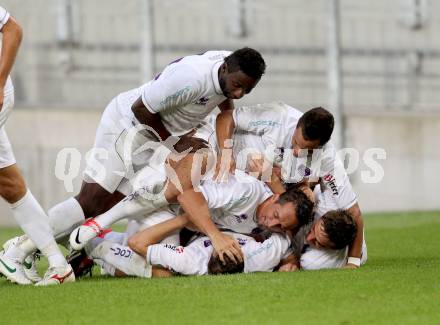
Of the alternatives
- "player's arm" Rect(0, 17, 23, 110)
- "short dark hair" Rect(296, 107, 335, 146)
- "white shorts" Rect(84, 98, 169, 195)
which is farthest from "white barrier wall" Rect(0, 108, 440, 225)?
"player's arm" Rect(0, 17, 23, 110)

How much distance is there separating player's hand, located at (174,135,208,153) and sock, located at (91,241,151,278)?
926 millimetres

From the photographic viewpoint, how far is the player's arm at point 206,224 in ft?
26.2

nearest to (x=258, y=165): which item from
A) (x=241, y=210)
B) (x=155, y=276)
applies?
(x=241, y=210)

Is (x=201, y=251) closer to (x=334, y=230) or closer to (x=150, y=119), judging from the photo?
(x=334, y=230)

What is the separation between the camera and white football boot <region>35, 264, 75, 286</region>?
7.97 meters

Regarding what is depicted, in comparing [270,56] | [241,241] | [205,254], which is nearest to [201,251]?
[205,254]

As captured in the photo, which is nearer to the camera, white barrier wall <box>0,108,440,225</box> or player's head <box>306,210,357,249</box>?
player's head <box>306,210,357,249</box>

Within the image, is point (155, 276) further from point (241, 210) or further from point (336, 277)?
point (336, 277)

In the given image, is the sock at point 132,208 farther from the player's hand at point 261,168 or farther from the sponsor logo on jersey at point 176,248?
the player's hand at point 261,168

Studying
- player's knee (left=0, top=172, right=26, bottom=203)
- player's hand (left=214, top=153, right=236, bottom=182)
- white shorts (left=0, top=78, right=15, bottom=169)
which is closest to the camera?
white shorts (left=0, top=78, right=15, bottom=169)

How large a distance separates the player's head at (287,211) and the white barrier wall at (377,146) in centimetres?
742

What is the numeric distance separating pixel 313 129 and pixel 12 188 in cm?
205

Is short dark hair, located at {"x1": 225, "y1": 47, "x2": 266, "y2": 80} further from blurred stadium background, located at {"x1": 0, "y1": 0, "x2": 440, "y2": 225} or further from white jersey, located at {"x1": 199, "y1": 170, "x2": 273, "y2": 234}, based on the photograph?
blurred stadium background, located at {"x1": 0, "y1": 0, "x2": 440, "y2": 225}

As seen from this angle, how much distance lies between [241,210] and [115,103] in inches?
58.3
